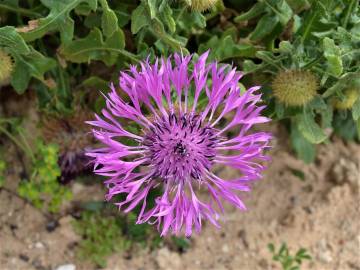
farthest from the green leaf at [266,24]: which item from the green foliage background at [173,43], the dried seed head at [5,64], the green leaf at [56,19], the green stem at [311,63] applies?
the dried seed head at [5,64]

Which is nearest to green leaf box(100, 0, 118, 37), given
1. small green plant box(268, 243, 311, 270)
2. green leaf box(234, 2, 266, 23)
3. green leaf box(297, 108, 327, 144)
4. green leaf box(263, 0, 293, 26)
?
green leaf box(234, 2, 266, 23)

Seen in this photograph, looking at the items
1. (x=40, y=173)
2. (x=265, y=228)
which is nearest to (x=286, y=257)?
(x=265, y=228)

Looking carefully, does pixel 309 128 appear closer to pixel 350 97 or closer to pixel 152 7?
pixel 350 97

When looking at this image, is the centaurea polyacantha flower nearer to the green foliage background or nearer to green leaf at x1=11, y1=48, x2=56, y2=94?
the green foliage background

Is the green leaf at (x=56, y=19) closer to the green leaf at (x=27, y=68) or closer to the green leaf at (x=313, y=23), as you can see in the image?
the green leaf at (x=27, y=68)

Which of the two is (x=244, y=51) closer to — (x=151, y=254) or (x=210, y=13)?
(x=210, y=13)

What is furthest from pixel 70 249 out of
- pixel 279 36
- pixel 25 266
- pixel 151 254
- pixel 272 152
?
pixel 279 36
